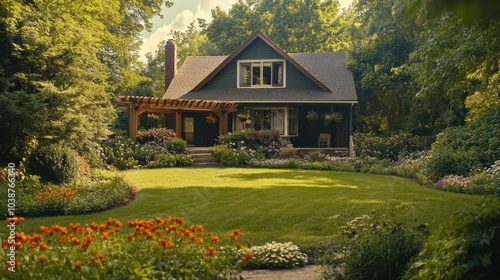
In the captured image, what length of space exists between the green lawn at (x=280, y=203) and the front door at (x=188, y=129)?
10705 millimetres

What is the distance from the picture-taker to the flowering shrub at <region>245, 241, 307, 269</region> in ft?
19.6

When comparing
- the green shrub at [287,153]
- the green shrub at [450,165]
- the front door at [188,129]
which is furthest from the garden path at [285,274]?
the front door at [188,129]

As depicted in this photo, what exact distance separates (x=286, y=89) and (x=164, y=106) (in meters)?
7.41

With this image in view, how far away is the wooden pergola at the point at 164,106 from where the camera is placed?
1980cm

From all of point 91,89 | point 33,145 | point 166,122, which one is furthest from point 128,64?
point 33,145

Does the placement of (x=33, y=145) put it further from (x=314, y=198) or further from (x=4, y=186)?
(x=314, y=198)

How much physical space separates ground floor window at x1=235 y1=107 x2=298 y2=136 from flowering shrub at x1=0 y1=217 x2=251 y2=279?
69.2 ft

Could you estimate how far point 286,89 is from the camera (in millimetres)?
25094

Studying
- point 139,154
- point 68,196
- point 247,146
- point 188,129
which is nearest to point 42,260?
point 68,196

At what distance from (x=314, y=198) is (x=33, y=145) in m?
7.93

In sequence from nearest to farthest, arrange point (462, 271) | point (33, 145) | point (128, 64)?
1. point (462, 271)
2. point (33, 145)
3. point (128, 64)

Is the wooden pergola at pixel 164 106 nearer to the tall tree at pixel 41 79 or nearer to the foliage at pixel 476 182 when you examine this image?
the tall tree at pixel 41 79

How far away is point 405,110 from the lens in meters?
26.0

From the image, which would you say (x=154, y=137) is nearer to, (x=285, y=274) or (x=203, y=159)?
(x=203, y=159)
